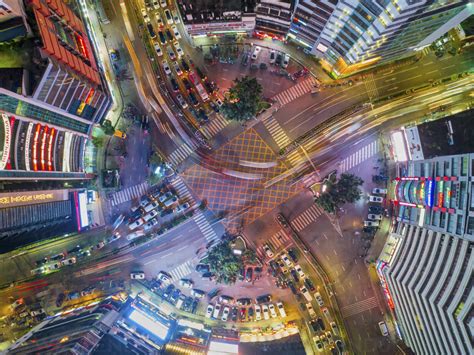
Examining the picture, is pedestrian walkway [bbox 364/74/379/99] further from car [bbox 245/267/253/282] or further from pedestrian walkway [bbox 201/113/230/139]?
→ car [bbox 245/267/253/282]

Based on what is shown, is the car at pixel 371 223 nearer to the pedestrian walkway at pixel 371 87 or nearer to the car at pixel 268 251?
the car at pixel 268 251

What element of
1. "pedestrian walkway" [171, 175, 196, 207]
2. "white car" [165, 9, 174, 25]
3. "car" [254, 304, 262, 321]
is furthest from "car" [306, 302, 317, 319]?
"white car" [165, 9, 174, 25]

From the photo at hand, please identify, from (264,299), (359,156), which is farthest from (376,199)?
(264,299)

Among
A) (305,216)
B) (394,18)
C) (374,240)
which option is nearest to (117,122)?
(305,216)

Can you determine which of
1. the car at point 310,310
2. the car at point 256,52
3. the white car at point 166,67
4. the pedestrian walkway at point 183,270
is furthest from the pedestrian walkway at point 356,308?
the white car at point 166,67

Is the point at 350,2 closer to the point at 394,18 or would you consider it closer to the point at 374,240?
the point at 394,18

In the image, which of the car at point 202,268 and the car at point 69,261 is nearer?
the car at point 202,268
